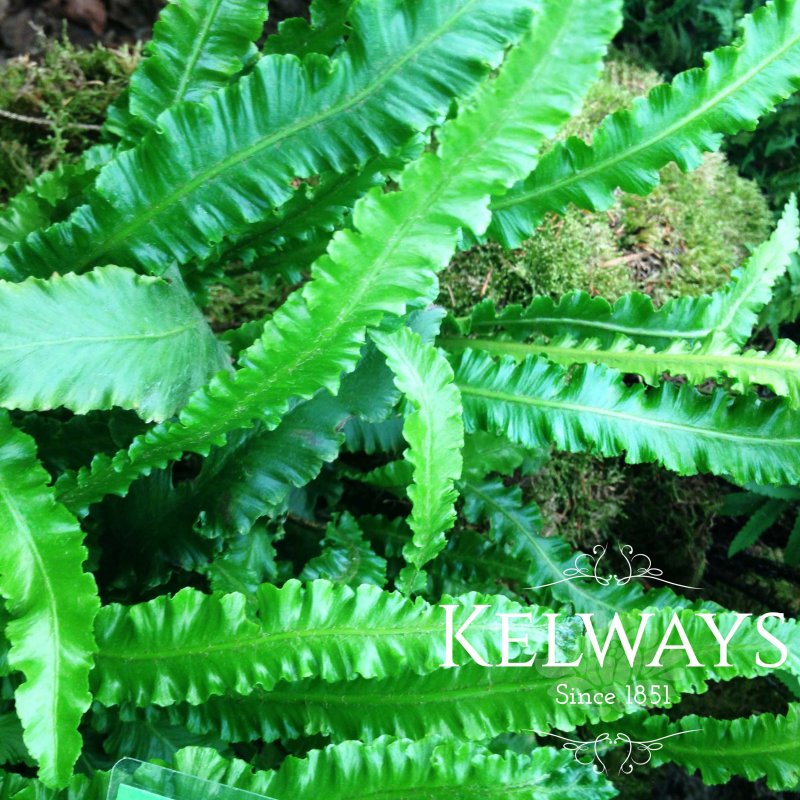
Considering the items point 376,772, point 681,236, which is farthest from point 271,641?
point 681,236

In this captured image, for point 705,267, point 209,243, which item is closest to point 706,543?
point 705,267

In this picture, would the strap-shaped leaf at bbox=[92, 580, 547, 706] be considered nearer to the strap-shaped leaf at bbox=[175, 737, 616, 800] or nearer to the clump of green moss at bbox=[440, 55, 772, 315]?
the strap-shaped leaf at bbox=[175, 737, 616, 800]

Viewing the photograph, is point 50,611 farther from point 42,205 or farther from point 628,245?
point 628,245

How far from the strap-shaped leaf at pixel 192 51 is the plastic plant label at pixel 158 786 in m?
0.73

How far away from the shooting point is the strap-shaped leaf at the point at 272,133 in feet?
2.63

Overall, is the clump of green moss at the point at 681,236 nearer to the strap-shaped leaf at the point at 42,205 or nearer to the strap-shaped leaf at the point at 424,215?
the strap-shaped leaf at the point at 424,215

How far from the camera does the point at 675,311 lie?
1162mm

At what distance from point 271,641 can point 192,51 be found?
71 centimetres

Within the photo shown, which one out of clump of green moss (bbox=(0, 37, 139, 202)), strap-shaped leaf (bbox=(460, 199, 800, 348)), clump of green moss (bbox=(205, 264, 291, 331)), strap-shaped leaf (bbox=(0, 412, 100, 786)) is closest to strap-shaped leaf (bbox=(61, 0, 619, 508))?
strap-shaped leaf (bbox=(0, 412, 100, 786))

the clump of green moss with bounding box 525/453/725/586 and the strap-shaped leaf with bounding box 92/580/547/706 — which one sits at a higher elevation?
the strap-shaped leaf with bounding box 92/580/547/706

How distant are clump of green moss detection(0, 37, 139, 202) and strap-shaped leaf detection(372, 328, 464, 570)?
738 millimetres

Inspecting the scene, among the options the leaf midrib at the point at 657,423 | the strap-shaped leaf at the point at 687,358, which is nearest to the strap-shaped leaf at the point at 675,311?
the strap-shaped leaf at the point at 687,358

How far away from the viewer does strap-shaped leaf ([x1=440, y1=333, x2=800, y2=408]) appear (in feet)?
3.30

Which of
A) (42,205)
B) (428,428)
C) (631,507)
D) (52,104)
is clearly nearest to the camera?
(428,428)
